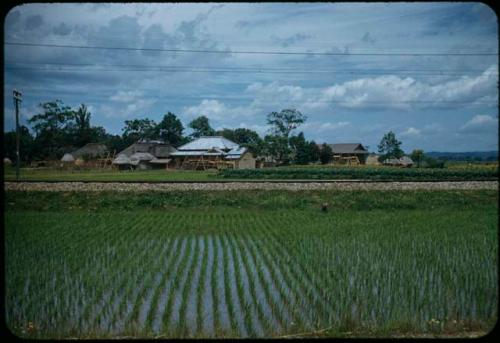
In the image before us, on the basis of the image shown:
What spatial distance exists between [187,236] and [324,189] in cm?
696

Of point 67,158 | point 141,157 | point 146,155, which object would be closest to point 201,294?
point 67,158

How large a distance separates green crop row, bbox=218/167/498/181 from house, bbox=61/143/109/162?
20.9ft

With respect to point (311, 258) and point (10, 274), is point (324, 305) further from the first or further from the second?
point (10, 274)

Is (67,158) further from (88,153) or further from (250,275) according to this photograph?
(250,275)

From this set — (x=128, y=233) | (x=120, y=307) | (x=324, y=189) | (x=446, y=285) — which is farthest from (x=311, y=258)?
(x=324, y=189)

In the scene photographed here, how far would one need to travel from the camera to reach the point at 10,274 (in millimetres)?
5586

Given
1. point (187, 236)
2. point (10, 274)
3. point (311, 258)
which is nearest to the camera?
point (10, 274)

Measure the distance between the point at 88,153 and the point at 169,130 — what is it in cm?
792

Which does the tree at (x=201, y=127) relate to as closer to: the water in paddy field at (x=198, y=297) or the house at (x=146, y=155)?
the house at (x=146, y=155)

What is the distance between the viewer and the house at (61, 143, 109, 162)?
A: 69.8ft

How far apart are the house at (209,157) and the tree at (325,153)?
4.87 m

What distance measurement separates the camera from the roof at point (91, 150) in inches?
850

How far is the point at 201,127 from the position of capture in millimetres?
35625

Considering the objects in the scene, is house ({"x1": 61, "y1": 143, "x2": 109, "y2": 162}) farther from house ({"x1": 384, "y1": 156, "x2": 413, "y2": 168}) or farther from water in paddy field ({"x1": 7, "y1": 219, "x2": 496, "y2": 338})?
water in paddy field ({"x1": 7, "y1": 219, "x2": 496, "y2": 338})
